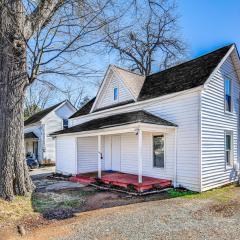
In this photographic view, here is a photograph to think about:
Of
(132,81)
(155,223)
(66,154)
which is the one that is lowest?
(155,223)

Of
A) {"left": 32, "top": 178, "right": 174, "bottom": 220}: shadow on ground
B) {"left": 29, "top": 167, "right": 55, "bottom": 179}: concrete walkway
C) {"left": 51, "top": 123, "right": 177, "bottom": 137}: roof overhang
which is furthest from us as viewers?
{"left": 29, "top": 167, "right": 55, "bottom": 179}: concrete walkway

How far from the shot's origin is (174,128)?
11422 millimetres

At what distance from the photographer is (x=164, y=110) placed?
12.1m

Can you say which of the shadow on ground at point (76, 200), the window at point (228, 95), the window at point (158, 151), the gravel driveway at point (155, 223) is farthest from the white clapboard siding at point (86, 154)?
the window at point (228, 95)

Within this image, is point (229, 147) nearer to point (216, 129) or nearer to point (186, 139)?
point (216, 129)

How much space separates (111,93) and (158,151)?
218 inches

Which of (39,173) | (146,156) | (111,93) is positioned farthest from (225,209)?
(39,173)

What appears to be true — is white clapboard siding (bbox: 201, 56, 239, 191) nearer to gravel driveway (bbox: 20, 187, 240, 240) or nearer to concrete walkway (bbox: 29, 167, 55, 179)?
gravel driveway (bbox: 20, 187, 240, 240)

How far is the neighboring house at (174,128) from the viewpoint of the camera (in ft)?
35.2

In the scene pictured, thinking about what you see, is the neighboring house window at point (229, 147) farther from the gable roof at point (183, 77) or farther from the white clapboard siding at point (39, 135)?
the white clapboard siding at point (39, 135)

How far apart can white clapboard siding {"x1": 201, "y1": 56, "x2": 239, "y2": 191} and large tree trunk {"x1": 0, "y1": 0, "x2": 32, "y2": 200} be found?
23.6 feet

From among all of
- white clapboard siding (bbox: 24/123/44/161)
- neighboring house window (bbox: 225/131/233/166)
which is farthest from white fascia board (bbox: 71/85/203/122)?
white clapboard siding (bbox: 24/123/44/161)

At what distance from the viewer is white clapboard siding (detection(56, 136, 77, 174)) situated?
15207mm

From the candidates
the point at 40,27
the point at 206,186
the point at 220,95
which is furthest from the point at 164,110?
the point at 40,27
